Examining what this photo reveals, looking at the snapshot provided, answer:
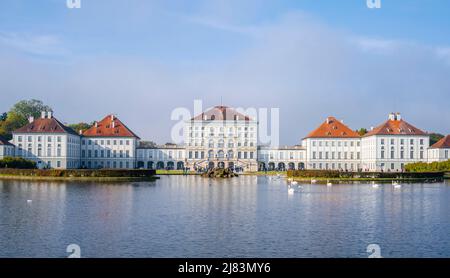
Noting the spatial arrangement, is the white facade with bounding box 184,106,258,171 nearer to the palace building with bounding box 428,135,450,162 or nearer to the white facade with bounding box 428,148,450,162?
the white facade with bounding box 428,148,450,162

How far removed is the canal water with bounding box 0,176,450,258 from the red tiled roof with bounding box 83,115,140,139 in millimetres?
59806

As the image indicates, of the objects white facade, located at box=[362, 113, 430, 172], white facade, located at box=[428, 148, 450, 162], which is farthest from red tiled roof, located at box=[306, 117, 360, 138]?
white facade, located at box=[428, 148, 450, 162]

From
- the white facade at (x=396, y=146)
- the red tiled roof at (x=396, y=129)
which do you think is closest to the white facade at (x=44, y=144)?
the white facade at (x=396, y=146)

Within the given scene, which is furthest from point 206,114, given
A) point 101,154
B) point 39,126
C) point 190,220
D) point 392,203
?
point 190,220

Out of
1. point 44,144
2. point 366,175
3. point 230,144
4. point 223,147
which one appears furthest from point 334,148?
point 44,144

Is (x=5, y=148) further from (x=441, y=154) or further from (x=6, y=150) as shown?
(x=441, y=154)

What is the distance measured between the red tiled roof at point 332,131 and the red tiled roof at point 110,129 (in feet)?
99.7

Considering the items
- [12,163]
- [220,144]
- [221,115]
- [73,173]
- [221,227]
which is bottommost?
[221,227]

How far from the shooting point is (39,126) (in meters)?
83.1

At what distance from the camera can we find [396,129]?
82625 mm

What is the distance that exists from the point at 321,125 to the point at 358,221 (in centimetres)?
7027

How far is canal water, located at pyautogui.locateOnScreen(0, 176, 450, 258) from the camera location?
15.8m

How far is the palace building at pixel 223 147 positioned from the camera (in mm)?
82438

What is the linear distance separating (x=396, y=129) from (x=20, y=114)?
67.1 meters
